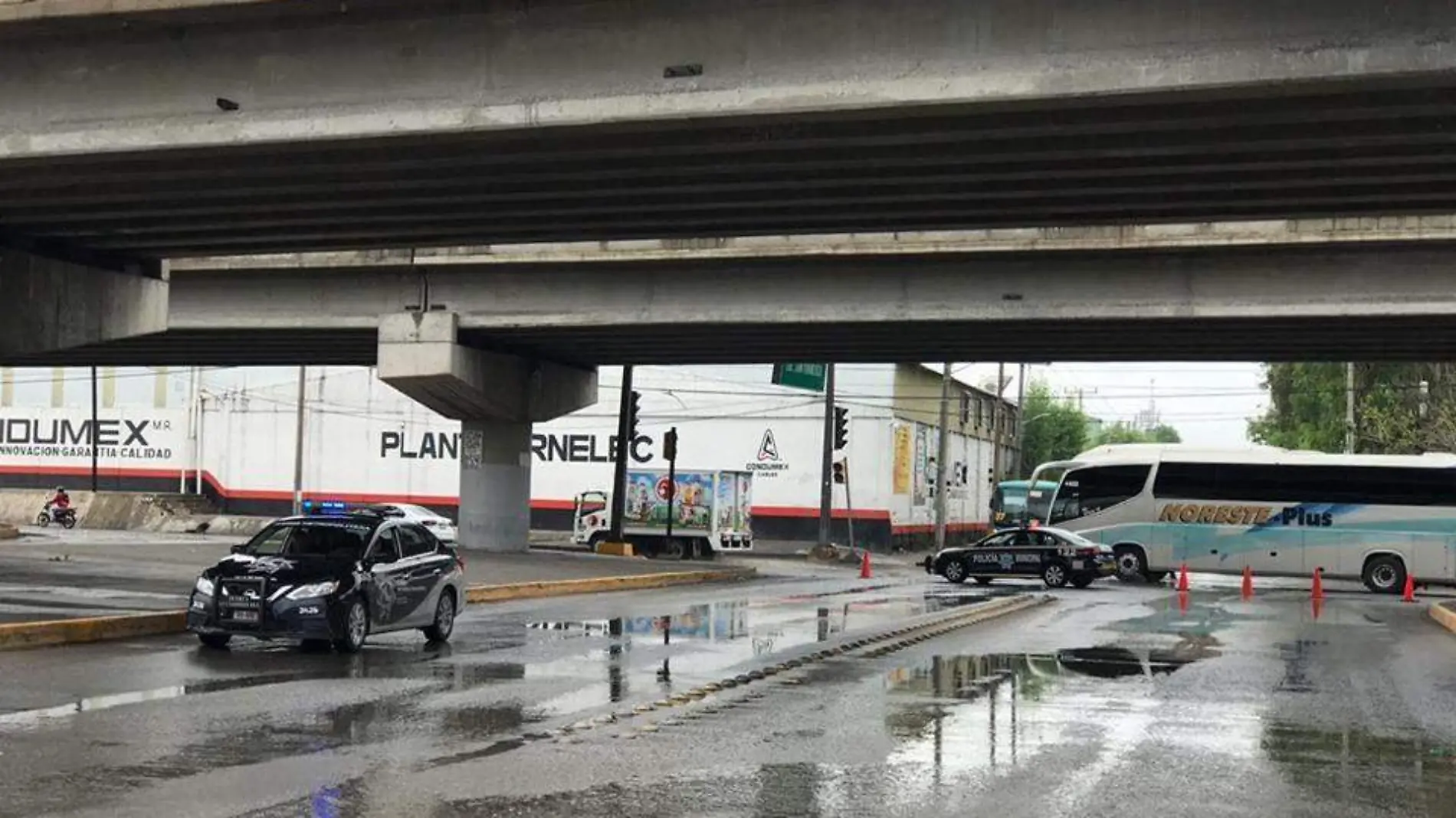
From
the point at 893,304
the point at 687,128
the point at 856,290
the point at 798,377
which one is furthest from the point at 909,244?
the point at 798,377

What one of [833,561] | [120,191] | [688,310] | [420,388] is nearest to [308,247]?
[120,191]

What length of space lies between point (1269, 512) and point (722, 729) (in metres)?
30.9

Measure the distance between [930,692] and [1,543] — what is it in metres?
29.7

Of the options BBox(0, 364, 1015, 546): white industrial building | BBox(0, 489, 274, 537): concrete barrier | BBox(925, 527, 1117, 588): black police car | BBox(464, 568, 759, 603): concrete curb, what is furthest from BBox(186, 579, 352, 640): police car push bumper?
BBox(0, 489, 274, 537): concrete barrier

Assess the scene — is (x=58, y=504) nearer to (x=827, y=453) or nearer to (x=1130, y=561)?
(x=827, y=453)

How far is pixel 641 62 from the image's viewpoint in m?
13.5

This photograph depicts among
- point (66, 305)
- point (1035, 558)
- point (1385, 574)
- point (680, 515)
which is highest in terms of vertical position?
point (66, 305)

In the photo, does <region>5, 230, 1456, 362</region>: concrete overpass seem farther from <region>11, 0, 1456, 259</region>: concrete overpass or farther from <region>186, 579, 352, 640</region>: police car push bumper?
<region>186, 579, 352, 640</region>: police car push bumper

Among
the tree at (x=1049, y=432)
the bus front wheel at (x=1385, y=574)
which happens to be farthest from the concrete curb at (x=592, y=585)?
the tree at (x=1049, y=432)

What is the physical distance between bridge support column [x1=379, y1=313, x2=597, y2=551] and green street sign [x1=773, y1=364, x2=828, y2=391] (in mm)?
5427

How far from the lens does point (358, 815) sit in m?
7.35

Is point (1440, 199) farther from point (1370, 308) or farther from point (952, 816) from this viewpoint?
point (952, 816)

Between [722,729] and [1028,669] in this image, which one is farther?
[1028,669]

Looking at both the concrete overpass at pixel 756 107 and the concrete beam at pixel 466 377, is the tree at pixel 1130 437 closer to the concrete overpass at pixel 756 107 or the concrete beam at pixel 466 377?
the concrete beam at pixel 466 377
